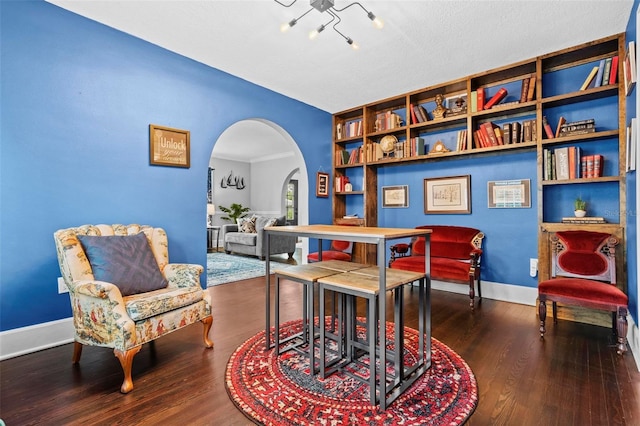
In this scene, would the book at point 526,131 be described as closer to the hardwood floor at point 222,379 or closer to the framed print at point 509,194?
the framed print at point 509,194

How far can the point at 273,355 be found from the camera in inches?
83.6

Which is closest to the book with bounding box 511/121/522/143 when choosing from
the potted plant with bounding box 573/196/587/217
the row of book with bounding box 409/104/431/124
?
the potted plant with bounding box 573/196/587/217

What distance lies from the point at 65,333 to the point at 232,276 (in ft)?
7.64

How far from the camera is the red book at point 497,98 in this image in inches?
134

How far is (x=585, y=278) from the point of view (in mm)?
2740

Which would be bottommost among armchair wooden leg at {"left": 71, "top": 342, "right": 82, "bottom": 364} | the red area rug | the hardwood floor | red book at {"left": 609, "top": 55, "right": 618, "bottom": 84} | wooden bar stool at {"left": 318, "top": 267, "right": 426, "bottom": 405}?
the hardwood floor

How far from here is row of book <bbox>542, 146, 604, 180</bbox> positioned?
114 inches

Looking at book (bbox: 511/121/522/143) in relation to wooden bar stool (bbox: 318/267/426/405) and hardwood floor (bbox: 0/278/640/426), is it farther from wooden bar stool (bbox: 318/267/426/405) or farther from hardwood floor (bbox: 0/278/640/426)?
wooden bar stool (bbox: 318/267/426/405)

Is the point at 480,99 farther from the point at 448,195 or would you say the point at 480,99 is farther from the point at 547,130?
the point at 448,195

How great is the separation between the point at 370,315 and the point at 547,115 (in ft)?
10.3

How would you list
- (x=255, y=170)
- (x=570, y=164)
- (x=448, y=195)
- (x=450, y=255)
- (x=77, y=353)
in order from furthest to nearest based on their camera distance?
(x=255, y=170), (x=448, y=195), (x=450, y=255), (x=570, y=164), (x=77, y=353)

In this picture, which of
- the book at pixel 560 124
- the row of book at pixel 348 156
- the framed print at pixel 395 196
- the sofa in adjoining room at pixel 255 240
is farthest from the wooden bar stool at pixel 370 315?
the sofa in adjoining room at pixel 255 240

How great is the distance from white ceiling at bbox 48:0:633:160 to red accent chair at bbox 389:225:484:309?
1.85 metres

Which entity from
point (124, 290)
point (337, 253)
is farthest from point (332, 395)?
point (337, 253)
